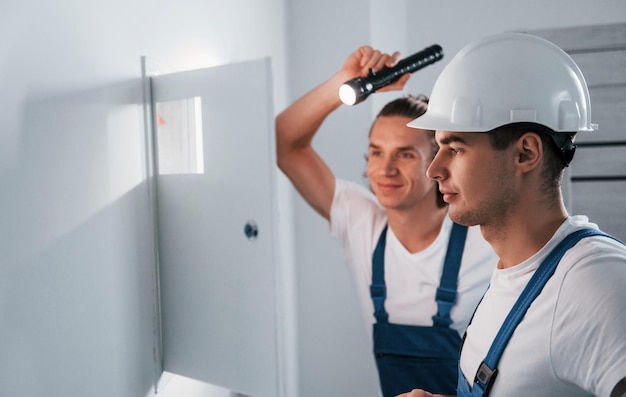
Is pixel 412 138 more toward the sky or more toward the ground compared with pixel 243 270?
more toward the sky

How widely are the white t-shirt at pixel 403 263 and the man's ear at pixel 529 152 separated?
692mm

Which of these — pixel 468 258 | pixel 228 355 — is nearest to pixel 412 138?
pixel 468 258

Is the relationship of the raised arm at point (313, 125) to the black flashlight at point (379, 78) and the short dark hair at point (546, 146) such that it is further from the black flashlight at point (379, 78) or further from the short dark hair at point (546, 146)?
Result: the short dark hair at point (546, 146)

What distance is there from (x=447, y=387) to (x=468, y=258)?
396 millimetres

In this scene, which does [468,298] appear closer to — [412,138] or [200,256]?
[412,138]

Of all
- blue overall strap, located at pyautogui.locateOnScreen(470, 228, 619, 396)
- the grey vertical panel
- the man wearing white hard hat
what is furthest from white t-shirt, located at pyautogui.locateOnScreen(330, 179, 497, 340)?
the grey vertical panel

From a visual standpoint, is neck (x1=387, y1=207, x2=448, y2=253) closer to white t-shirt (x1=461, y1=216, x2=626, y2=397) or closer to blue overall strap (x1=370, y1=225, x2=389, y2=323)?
blue overall strap (x1=370, y1=225, x2=389, y2=323)

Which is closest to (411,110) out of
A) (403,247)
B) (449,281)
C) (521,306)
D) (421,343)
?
(403,247)

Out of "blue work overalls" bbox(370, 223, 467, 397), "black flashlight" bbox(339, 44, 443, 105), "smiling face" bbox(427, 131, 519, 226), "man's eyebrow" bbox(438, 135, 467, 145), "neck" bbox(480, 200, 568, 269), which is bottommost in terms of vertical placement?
"blue work overalls" bbox(370, 223, 467, 397)

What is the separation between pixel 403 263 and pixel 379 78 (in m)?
0.59

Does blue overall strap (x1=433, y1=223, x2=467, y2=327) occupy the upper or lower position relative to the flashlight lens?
lower

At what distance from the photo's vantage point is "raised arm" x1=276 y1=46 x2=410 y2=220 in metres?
1.77

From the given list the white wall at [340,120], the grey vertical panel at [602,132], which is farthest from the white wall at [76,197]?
the grey vertical panel at [602,132]

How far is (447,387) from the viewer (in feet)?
5.65
